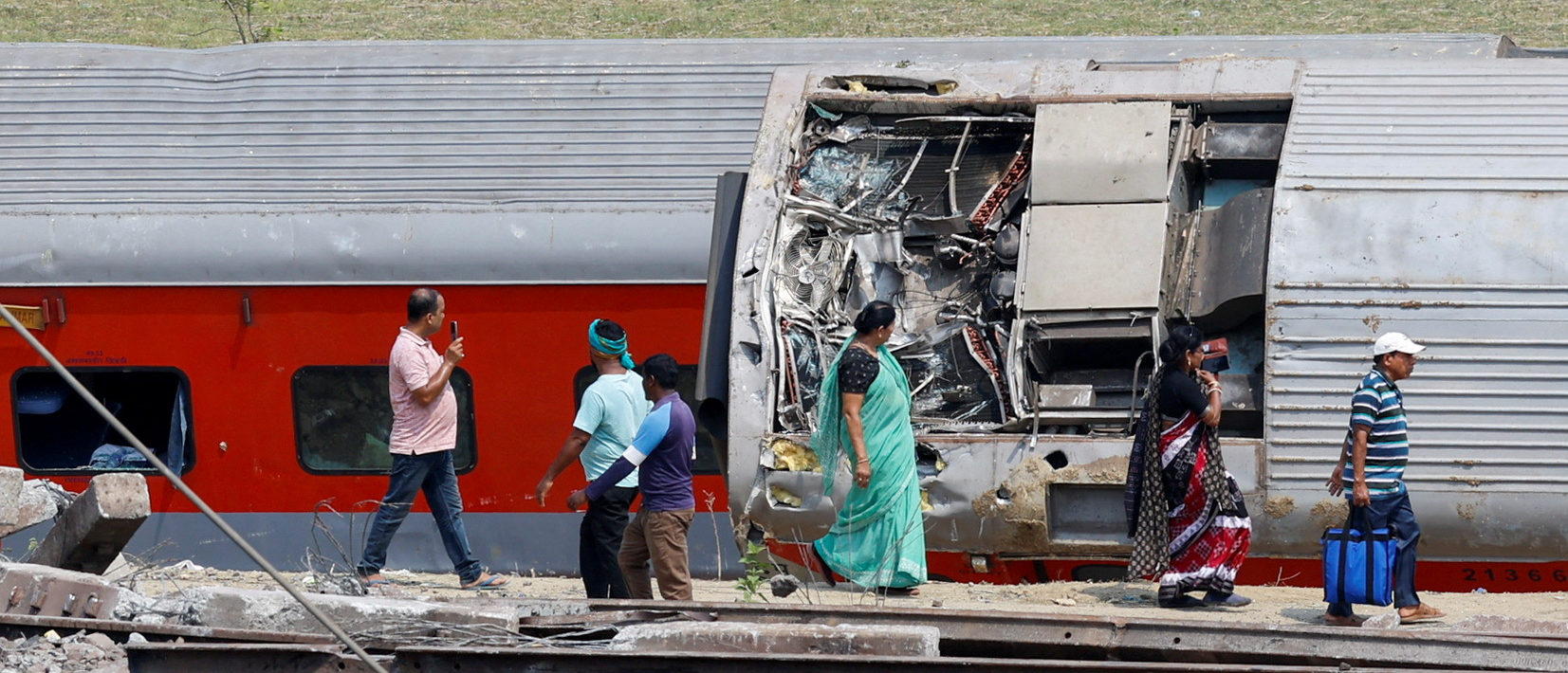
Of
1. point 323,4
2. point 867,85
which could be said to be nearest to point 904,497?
point 867,85

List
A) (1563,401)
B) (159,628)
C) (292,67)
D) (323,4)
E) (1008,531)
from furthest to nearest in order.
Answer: (323,4) → (292,67) → (1008,531) → (1563,401) → (159,628)

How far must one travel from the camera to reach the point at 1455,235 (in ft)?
23.7

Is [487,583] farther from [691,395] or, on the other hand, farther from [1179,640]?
[1179,640]

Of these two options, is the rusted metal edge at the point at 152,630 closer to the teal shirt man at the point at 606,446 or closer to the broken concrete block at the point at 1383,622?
the teal shirt man at the point at 606,446

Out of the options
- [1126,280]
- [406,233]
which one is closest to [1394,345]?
[1126,280]

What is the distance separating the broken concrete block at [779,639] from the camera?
553 centimetres

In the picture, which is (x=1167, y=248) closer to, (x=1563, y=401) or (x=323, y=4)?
(x=1563, y=401)

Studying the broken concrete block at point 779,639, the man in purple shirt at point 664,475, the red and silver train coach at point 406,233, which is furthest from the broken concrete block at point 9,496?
the broken concrete block at point 779,639

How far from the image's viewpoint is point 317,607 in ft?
19.2

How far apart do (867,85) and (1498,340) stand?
10.2 ft

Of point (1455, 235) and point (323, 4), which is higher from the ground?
point (323, 4)

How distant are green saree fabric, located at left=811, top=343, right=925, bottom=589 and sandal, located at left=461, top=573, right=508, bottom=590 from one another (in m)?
1.80

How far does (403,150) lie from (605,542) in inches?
127

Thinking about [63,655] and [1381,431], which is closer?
[63,655]
